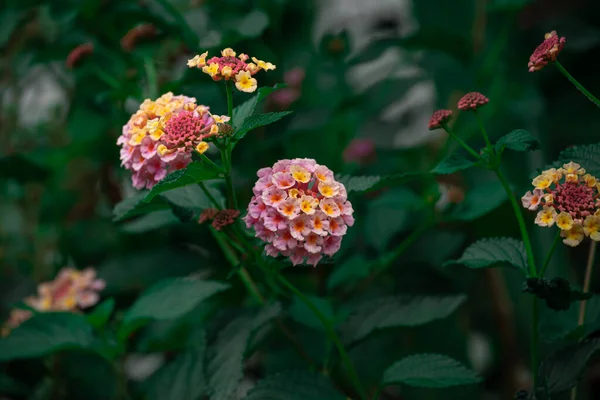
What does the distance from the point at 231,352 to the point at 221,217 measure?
6.4 inches

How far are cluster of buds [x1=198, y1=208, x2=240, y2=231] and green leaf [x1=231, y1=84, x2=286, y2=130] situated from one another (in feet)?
0.24

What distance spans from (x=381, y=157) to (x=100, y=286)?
1.71ft

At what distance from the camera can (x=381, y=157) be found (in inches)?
43.8

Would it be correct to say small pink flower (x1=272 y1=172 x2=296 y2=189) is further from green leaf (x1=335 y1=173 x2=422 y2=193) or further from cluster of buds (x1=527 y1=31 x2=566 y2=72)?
cluster of buds (x1=527 y1=31 x2=566 y2=72)

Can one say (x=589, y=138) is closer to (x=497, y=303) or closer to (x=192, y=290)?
(x=497, y=303)

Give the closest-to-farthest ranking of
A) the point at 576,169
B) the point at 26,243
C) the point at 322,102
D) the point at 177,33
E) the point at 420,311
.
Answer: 1. the point at 576,169
2. the point at 420,311
3. the point at 177,33
4. the point at 322,102
5. the point at 26,243

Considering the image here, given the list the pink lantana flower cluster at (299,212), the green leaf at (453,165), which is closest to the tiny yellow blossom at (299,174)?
the pink lantana flower cluster at (299,212)

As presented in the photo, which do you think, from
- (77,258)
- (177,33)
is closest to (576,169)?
(177,33)

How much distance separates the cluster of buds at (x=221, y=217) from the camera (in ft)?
1.76

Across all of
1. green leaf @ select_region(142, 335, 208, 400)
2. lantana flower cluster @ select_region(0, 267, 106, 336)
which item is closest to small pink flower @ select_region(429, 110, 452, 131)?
green leaf @ select_region(142, 335, 208, 400)

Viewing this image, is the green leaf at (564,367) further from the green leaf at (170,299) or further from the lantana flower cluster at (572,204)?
the green leaf at (170,299)

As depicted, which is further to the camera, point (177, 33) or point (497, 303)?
point (497, 303)

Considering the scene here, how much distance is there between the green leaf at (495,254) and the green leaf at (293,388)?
0.60 feet

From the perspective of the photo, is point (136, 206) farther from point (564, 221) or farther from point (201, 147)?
point (564, 221)
